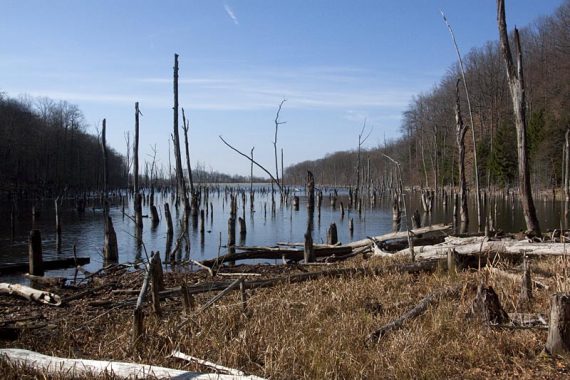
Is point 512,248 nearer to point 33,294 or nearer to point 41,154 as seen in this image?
point 33,294

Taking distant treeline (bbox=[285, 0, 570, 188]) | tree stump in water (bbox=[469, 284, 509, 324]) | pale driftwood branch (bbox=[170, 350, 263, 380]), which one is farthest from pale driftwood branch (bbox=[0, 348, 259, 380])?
distant treeline (bbox=[285, 0, 570, 188])

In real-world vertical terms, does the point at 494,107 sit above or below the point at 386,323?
above

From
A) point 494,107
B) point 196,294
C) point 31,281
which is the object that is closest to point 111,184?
point 494,107

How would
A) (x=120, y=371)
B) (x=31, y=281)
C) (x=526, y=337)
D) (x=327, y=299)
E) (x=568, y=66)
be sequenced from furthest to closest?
(x=568, y=66) < (x=31, y=281) < (x=327, y=299) < (x=526, y=337) < (x=120, y=371)

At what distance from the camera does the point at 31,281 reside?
434 inches

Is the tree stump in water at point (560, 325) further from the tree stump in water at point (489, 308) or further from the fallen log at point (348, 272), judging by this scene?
the fallen log at point (348, 272)

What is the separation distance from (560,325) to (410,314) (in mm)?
1479

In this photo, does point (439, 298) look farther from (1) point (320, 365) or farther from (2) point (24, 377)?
(2) point (24, 377)

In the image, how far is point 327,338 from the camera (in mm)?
4359

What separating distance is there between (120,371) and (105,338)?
52.4 inches

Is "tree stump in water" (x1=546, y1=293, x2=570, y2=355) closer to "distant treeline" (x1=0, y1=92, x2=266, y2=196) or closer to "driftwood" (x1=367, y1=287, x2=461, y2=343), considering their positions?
"driftwood" (x1=367, y1=287, x2=461, y2=343)

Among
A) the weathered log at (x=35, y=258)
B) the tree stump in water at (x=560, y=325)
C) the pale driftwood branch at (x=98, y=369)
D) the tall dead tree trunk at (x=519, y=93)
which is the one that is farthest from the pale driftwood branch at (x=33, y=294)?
the tall dead tree trunk at (x=519, y=93)

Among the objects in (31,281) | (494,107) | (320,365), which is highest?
(494,107)

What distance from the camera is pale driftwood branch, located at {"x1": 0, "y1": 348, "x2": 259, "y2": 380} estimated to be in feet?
12.0
